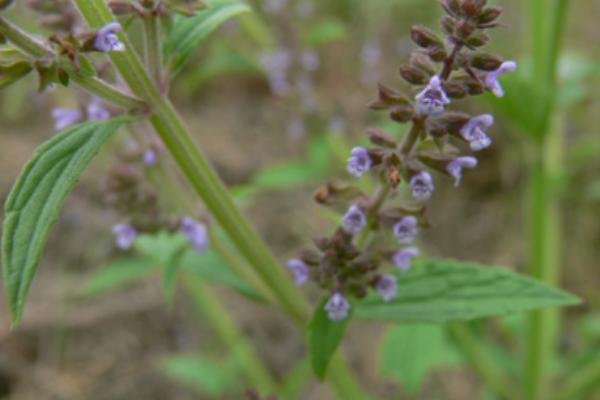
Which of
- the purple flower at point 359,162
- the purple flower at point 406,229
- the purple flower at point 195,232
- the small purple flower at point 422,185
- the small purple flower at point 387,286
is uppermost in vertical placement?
the purple flower at point 359,162

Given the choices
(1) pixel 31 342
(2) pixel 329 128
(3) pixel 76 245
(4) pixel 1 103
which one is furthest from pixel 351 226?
(4) pixel 1 103

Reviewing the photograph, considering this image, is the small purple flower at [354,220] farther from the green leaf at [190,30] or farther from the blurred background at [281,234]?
the blurred background at [281,234]

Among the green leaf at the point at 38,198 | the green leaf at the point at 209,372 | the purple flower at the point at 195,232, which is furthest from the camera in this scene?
the green leaf at the point at 209,372

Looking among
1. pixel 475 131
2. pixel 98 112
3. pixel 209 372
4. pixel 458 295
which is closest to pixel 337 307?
pixel 458 295

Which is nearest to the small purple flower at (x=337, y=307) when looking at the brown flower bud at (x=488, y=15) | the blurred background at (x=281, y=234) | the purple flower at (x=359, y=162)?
the purple flower at (x=359, y=162)

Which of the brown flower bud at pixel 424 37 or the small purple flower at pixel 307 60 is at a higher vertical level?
the brown flower bud at pixel 424 37

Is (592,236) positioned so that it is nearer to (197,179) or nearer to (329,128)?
(329,128)
